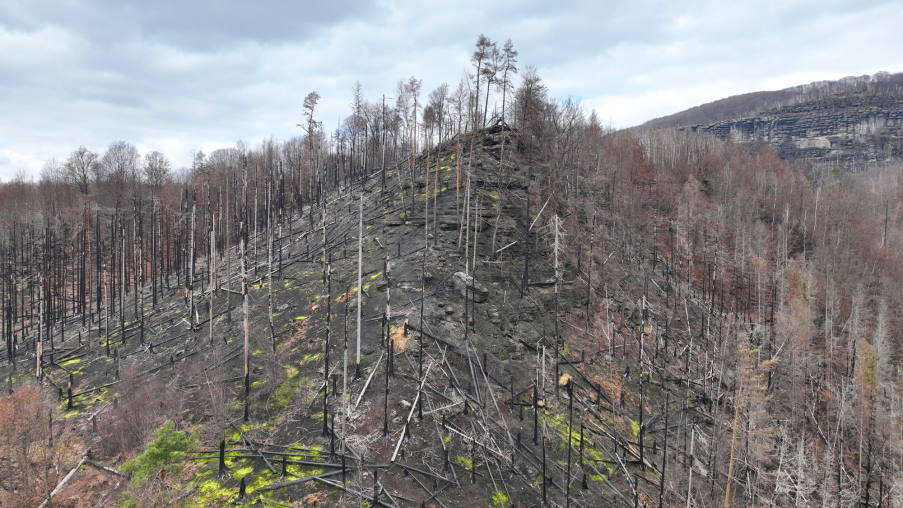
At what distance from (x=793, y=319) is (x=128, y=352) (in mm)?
65403

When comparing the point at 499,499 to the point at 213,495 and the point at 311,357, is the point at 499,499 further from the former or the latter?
the point at 311,357

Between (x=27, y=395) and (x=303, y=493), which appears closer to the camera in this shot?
(x=303, y=493)

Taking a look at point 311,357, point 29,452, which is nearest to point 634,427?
point 311,357

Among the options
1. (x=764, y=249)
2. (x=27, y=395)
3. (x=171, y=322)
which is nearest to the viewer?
(x=27, y=395)

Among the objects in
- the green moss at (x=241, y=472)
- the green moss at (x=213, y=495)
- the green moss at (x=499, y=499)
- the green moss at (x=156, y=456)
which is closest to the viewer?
the green moss at (x=156, y=456)

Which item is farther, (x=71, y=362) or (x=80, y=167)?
(x=80, y=167)

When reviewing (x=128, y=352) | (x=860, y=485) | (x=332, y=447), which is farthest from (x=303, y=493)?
(x=860, y=485)

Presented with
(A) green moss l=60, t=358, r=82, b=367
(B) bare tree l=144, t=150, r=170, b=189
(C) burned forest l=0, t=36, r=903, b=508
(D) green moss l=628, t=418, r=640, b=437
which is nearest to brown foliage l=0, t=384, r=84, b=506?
(C) burned forest l=0, t=36, r=903, b=508

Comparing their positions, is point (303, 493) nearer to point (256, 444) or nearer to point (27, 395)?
point (256, 444)

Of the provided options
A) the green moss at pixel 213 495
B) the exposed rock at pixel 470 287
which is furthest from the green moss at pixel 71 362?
the exposed rock at pixel 470 287

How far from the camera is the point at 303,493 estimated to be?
16562mm

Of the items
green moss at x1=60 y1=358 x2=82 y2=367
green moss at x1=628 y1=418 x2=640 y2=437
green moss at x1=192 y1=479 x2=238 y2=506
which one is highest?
green moss at x1=60 y1=358 x2=82 y2=367

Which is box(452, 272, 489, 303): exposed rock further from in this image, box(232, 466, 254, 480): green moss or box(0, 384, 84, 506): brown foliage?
box(0, 384, 84, 506): brown foliage

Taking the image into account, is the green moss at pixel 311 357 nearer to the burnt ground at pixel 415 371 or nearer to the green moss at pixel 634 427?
the burnt ground at pixel 415 371
